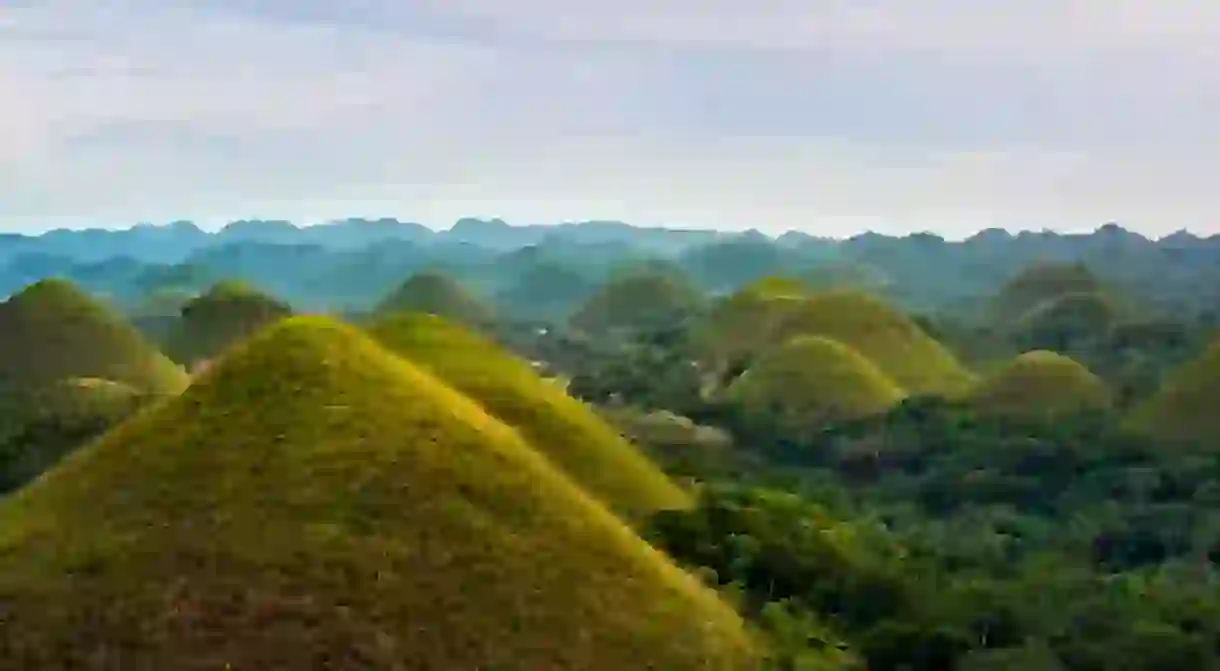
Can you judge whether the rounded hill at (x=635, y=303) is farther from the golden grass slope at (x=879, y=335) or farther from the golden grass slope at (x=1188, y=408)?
the golden grass slope at (x=1188, y=408)

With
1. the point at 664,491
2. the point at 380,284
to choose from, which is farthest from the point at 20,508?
the point at 380,284

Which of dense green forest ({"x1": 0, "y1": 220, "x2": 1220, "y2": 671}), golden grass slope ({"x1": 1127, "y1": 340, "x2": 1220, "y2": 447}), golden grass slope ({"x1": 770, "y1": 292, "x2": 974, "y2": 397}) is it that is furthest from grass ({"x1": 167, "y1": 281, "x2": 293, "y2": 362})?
golden grass slope ({"x1": 1127, "y1": 340, "x2": 1220, "y2": 447})

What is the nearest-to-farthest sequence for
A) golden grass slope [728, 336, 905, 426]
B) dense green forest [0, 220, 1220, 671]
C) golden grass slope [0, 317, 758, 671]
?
golden grass slope [0, 317, 758, 671], dense green forest [0, 220, 1220, 671], golden grass slope [728, 336, 905, 426]

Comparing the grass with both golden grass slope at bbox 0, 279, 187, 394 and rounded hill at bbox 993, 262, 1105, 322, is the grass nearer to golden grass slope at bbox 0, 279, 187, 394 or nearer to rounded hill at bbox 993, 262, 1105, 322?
golden grass slope at bbox 0, 279, 187, 394

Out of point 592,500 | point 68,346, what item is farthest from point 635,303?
point 592,500

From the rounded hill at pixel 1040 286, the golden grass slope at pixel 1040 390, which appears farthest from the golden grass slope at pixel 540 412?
the rounded hill at pixel 1040 286

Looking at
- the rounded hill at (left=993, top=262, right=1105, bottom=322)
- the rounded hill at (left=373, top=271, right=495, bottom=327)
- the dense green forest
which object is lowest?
the dense green forest

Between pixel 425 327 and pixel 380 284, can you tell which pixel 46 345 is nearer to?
pixel 425 327
